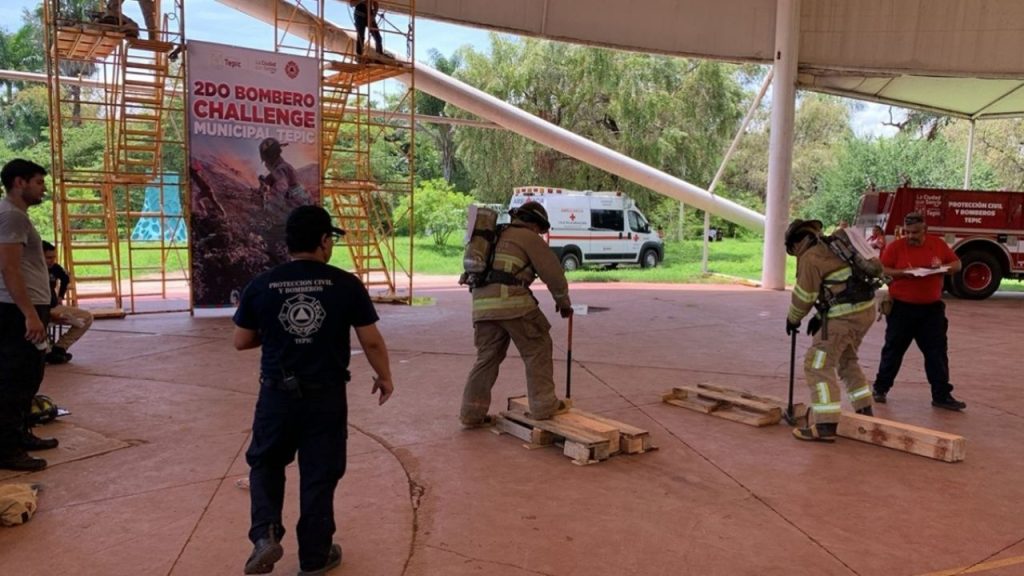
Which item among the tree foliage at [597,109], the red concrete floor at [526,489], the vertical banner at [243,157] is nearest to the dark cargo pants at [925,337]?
the red concrete floor at [526,489]

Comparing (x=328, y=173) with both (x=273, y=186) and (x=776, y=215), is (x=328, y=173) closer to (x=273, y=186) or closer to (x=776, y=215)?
(x=273, y=186)

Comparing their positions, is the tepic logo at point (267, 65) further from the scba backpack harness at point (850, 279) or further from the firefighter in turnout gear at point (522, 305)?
the scba backpack harness at point (850, 279)

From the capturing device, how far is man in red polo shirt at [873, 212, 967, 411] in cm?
657

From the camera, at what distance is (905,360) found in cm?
903

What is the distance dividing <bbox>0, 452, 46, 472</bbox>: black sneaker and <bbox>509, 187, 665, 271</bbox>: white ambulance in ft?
A: 58.9

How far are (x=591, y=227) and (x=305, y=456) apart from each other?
20.5m

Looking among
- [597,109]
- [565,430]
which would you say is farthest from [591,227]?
[565,430]

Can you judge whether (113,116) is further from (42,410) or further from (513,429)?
(513,429)

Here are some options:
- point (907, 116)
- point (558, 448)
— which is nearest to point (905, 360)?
point (558, 448)

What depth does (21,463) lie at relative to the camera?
464cm

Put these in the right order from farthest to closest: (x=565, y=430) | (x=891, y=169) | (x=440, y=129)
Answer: (x=440, y=129) → (x=891, y=169) → (x=565, y=430)

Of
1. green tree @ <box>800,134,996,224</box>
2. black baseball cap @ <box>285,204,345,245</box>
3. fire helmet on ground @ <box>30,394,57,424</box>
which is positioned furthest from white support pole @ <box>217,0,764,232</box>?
green tree @ <box>800,134,996,224</box>

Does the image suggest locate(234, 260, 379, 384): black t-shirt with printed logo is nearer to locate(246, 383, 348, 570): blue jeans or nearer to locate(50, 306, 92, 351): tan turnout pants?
locate(246, 383, 348, 570): blue jeans

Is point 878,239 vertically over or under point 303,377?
over
